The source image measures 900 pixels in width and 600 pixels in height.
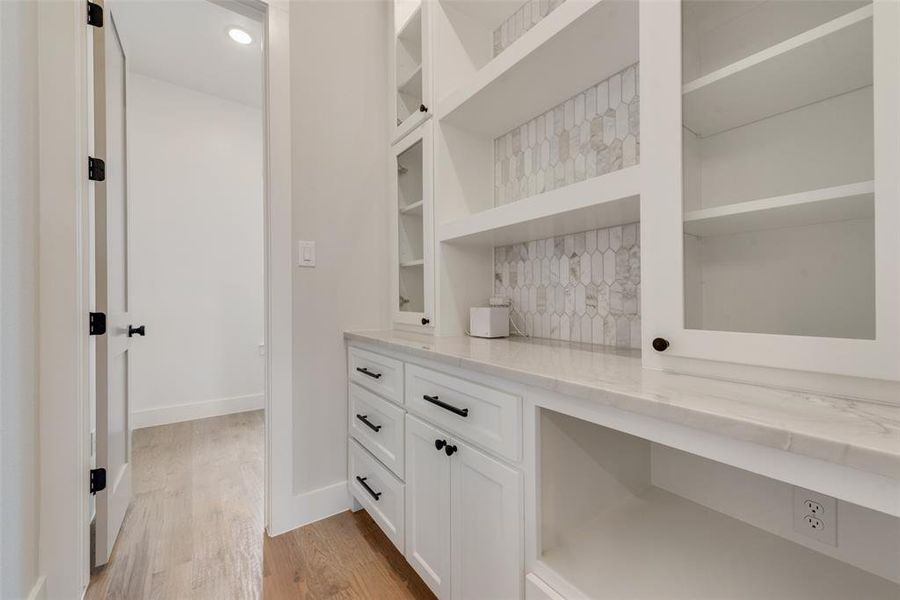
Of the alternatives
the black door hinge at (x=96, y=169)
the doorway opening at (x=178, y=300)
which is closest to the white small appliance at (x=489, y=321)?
the doorway opening at (x=178, y=300)

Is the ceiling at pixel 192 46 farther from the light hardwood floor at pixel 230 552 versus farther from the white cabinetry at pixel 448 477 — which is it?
the light hardwood floor at pixel 230 552

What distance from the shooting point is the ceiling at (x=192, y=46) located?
90.0 inches

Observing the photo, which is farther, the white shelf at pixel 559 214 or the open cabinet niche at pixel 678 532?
the white shelf at pixel 559 214

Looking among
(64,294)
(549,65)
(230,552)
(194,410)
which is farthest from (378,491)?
(194,410)

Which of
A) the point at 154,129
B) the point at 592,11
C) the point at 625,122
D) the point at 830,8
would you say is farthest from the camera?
the point at 154,129

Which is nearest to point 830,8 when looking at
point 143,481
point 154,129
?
point 143,481

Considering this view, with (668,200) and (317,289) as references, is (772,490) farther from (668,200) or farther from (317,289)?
(317,289)

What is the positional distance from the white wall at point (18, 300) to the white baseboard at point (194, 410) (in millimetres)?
1910

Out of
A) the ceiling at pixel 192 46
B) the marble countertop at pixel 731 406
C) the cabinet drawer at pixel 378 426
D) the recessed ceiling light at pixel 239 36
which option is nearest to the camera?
the marble countertop at pixel 731 406

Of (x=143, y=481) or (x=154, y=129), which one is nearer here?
(x=143, y=481)

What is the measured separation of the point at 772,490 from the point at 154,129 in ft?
13.3

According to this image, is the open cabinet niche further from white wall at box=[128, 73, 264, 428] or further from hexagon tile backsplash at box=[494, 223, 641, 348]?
white wall at box=[128, 73, 264, 428]

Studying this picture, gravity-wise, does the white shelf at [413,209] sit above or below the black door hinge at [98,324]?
above

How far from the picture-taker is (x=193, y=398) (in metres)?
3.11
